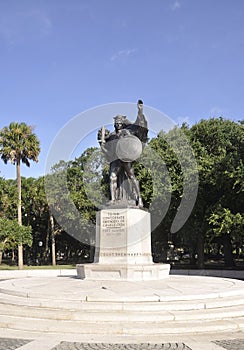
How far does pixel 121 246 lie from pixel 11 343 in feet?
24.0

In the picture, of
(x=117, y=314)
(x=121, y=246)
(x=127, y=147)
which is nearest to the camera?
(x=117, y=314)

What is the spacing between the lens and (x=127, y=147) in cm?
1503

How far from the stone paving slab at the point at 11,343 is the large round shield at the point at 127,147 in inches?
356

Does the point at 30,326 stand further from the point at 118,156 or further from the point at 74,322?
the point at 118,156

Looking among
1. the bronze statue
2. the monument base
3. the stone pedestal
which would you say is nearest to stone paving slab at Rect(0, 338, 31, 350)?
the monument base

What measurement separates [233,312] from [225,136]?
25.5 metres

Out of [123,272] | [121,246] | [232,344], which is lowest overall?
[232,344]

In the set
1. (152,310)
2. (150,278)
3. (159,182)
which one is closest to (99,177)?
(159,182)

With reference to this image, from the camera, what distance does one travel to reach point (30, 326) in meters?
7.95

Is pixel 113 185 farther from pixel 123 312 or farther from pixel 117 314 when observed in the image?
pixel 117 314

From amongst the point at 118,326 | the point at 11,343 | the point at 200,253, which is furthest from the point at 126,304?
the point at 200,253

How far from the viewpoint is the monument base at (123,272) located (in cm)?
1288

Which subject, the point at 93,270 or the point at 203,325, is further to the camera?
the point at 93,270

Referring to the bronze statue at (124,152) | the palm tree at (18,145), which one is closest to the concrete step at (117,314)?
the bronze statue at (124,152)
